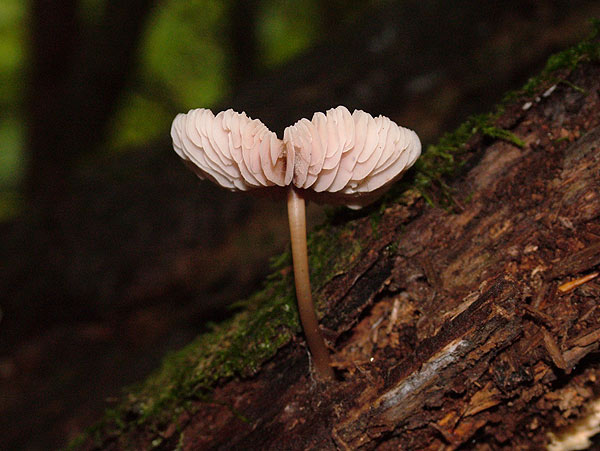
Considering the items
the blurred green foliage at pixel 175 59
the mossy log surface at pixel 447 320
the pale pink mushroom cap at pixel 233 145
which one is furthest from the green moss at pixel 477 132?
the blurred green foliage at pixel 175 59

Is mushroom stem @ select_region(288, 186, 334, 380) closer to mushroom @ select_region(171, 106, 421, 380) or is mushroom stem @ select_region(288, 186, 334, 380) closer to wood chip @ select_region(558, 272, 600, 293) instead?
mushroom @ select_region(171, 106, 421, 380)

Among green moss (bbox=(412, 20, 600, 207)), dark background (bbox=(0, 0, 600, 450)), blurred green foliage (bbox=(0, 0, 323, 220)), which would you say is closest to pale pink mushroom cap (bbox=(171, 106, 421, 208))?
green moss (bbox=(412, 20, 600, 207))

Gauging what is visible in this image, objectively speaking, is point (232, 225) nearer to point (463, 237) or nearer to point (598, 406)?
point (463, 237)

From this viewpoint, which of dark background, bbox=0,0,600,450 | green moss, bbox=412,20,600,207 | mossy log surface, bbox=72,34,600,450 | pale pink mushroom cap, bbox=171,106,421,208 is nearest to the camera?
pale pink mushroom cap, bbox=171,106,421,208

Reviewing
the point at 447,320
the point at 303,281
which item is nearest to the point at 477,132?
the point at 447,320

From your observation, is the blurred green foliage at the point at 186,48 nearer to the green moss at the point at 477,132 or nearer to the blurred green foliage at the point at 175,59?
the blurred green foliage at the point at 175,59

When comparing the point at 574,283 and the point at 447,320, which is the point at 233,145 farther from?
the point at 574,283

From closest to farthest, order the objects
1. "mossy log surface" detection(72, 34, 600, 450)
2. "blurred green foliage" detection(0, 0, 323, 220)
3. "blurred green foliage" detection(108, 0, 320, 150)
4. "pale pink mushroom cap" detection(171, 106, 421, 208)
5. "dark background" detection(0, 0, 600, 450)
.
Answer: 1. "pale pink mushroom cap" detection(171, 106, 421, 208)
2. "mossy log surface" detection(72, 34, 600, 450)
3. "dark background" detection(0, 0, 600, 450)
4. "blurred green foliage" detection(0, 0, 323, 220)
5. "blurred green foliage" detection(108, 0, 320, 150)

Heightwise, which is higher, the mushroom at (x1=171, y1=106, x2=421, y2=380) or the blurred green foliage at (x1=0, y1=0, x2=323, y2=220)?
the blurred green foliage at (x1=0, y1=0, x2=323, y2=220)
